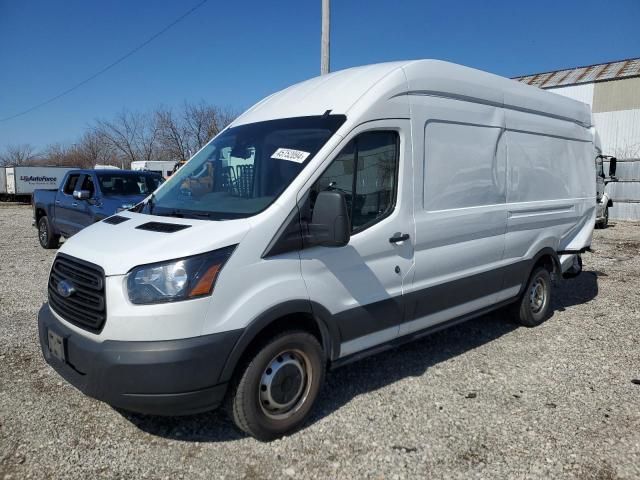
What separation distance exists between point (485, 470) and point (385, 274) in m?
1.42

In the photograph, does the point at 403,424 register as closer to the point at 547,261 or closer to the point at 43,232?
the point at 547,261

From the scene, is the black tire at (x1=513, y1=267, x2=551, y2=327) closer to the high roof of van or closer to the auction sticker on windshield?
the high roof of van

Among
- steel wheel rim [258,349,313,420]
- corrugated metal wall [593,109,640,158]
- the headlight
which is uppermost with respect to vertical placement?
corrugated metal wall [593,109,640,158]

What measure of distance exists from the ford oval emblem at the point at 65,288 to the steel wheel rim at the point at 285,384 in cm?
131

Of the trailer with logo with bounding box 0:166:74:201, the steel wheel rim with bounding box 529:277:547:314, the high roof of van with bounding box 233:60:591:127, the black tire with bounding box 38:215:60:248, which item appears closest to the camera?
the high roof of van with bounding box 233:60:591:127

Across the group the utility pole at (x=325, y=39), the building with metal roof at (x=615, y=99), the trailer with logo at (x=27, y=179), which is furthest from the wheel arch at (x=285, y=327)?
the trailer with logo at (x=27, y=179)

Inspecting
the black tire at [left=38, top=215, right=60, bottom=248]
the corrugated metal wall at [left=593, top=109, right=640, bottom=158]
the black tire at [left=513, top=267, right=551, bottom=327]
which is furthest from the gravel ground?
the corrugated metal wall at [left=593, top=109, right=640, bottom=158]

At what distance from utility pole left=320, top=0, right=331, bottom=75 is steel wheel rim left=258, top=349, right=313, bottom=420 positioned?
29.8ft

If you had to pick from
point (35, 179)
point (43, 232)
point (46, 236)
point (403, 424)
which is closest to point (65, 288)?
point (403, 424)

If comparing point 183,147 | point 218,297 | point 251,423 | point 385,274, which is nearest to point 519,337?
point 385,274

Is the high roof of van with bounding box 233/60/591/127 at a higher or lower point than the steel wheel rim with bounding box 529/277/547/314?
higher

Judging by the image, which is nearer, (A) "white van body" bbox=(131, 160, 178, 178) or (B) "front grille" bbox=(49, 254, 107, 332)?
(B) "front grille" bbox=(49, 254, 107, 332)

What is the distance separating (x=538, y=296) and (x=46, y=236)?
10257mm

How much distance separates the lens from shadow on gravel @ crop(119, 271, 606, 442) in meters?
3.38
